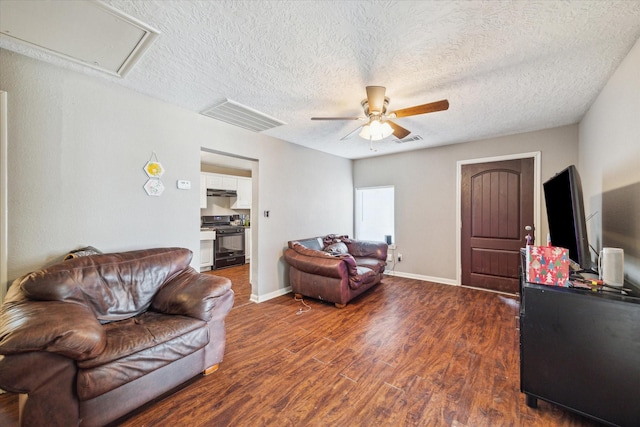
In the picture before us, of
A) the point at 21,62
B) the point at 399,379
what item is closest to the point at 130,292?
the point at 21,62

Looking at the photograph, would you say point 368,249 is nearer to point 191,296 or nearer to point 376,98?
point 376,98

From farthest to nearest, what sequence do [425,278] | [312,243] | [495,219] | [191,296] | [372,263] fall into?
[425,278] < [312,243] < [372,263] < [495,219] < [191,296]

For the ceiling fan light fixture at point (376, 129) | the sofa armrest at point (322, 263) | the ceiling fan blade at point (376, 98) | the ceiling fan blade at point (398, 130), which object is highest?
the ceiling fan blade at point (376, 98)

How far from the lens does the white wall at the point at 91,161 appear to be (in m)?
1.89

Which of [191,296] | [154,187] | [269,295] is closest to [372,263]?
[269,295]

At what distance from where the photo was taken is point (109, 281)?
1.94 metres

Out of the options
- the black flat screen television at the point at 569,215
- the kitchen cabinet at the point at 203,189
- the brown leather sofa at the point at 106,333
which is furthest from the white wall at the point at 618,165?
the kitchen cabinet at the point at 203,189

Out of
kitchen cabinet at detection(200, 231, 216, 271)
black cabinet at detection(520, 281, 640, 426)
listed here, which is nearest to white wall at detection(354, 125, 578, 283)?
black cabinet at detection(520, 281, 640, 426)

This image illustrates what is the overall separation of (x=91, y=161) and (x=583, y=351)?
3.89 meters

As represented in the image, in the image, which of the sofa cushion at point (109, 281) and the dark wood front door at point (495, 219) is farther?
the dark wood front door at point (495, 219)

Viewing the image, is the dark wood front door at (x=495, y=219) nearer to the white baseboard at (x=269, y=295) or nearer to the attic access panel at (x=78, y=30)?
the white baseboard at (x=269, y=295)

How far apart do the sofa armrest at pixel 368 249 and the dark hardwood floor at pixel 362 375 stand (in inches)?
48.5

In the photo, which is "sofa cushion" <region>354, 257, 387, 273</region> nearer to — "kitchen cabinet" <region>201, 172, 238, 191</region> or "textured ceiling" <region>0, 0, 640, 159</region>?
"textured ceiling" <region>0, 0, 640, 159</region>

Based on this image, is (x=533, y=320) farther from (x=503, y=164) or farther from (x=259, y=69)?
(x=503, y=164)
